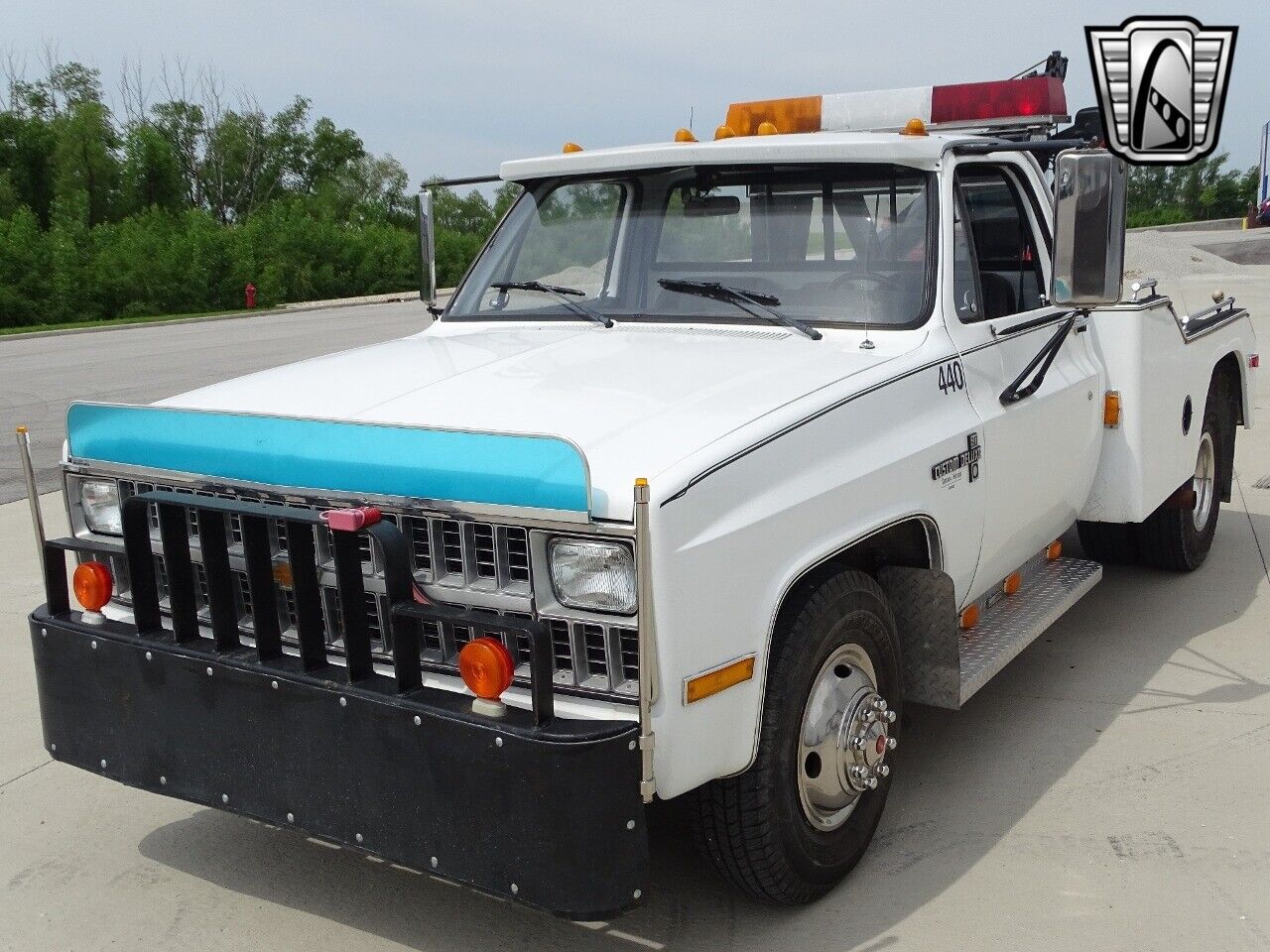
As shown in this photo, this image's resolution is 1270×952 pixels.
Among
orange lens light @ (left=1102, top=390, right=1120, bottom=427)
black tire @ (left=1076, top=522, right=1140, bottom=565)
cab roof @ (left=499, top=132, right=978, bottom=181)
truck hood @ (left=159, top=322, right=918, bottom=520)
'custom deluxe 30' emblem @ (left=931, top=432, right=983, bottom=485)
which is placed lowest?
black tire @ (left=1076, top=522, right=1140, bottom=565)


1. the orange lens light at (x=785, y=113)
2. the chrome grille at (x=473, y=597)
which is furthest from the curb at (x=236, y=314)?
the chrome grille at (x=473, y=597)

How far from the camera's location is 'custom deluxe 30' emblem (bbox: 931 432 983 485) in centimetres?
381

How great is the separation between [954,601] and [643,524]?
1.42 metres

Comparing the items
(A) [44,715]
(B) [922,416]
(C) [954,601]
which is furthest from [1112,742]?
(A) [44,715]

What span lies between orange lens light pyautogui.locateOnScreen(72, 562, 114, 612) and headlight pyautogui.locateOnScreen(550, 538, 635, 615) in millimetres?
1427

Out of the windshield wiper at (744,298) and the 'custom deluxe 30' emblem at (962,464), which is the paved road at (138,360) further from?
the 'custom deluxe 30' emblem at (962,464)

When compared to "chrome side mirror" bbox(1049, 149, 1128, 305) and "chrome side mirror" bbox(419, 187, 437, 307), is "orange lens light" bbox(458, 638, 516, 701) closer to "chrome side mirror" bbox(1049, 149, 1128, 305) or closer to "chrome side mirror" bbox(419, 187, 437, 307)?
"chrome side mirror" bbox(1049, 149, 1128, 305)

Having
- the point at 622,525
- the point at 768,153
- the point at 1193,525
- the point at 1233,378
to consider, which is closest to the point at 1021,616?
the point at 768,153

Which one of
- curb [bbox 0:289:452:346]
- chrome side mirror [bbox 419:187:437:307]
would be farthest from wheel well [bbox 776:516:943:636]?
curb [bbox 0:289:452:346]

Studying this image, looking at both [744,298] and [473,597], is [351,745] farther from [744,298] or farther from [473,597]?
[744,298]

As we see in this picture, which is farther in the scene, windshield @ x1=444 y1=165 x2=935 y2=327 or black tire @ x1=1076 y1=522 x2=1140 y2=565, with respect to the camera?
black tire @ x1=1076 y1=522 x2=1140 y2=565

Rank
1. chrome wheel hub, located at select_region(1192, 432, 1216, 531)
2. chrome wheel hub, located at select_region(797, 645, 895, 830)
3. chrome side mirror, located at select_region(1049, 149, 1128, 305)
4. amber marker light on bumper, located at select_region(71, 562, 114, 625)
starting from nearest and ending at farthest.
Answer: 1. chrome wheel hub, located at select_region(797, 645, 895, 830)
2. amber marker light on bumper, located at select_region(71, 562, 114, 625)
3. chrome side mirror, located at select_region(1049, 149, 1128, 305)
4. chrome wheel hub, located at select_region(1192, 432, 1216, 531)

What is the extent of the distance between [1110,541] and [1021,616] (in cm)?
210

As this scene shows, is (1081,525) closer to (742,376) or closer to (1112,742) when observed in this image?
(1112,742)
